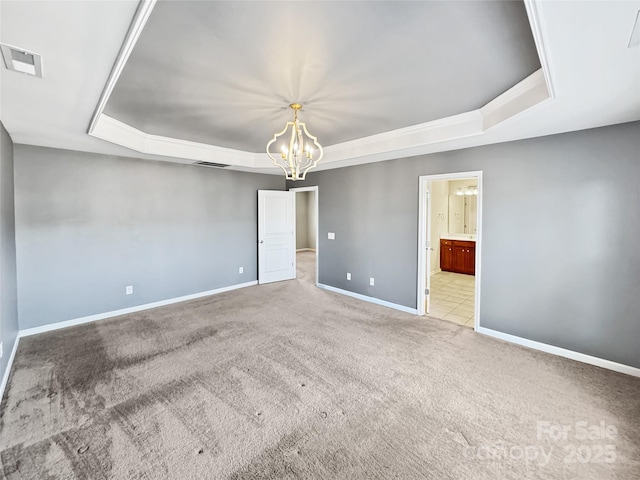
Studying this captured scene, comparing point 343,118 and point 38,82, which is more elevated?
point 343,118

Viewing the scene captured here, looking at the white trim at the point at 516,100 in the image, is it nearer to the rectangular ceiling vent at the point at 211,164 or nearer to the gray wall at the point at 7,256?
the rectangular ceiling vent at the point at 211,164

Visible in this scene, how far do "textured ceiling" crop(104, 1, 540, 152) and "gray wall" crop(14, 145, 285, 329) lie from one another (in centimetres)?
135

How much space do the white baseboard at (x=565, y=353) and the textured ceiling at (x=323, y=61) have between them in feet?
8.72

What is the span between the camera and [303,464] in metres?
1.77

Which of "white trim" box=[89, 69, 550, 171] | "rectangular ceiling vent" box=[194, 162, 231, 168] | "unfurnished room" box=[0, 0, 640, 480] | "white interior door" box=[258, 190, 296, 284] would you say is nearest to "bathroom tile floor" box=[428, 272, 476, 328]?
"unfurnished room" box=[0, 0, 640, 480]

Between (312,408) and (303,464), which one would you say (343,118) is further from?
(303,464)

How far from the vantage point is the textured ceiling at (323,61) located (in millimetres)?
1639

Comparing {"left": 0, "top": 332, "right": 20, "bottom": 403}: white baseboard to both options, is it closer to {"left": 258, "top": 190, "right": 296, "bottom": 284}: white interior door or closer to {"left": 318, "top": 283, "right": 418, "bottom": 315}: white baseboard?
{"left": 258, "top": 190, "right": 296, "bottom": 284}: white interior door

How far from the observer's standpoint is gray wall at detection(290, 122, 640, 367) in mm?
2738

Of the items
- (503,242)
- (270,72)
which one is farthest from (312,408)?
(503,242)

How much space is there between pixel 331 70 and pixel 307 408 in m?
2.62

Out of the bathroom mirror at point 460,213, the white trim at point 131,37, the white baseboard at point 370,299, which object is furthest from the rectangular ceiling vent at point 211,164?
the bathroom mirror at point 460,213

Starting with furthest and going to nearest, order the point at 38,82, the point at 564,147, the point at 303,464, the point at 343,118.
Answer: the point at 343,118, the point at 564,147, the point at 38,82, the point at 303,464

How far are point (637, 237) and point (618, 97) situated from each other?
140 centimetres
